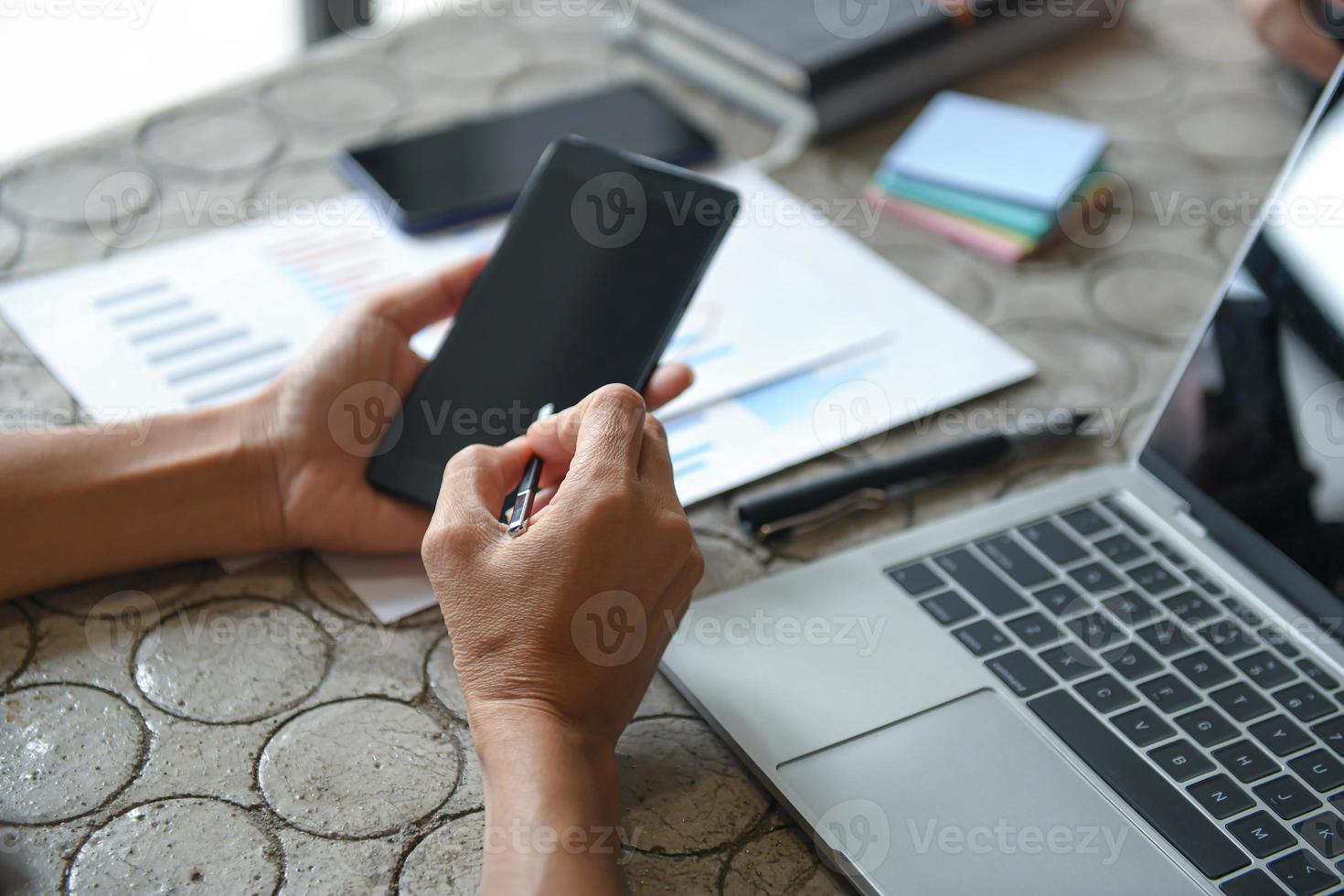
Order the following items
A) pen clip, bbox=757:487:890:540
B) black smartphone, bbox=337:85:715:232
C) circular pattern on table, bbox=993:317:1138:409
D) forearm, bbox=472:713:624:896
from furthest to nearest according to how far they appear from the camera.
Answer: black smartphone, bbox=337:85:715:232 < circular pattern on table, bbox=993:317:1138:409 < pen clip, bbox=757:487:890:540 < forearm, bbox=472:713:624:896

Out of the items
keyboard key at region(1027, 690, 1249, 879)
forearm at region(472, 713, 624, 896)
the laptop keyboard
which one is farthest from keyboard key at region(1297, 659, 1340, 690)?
forearm at region(472, 713, 624, 896)

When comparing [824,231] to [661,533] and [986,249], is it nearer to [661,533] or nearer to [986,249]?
[986,249]

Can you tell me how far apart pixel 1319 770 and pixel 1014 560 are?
162 millimetres

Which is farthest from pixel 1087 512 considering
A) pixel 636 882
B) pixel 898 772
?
pixel 636 882

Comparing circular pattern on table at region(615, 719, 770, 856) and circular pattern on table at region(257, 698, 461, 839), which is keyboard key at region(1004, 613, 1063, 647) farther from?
circular pattern on table at region(257, 698, 461, 839)

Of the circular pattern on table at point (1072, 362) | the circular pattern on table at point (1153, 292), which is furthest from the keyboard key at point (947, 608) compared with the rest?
the circular pattern on table at point (1153, 292)

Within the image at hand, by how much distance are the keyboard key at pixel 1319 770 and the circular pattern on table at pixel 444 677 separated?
36 centimetres

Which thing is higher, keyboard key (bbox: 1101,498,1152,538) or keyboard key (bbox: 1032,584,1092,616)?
keyboard key (bbox: 1101,498,1152,538)

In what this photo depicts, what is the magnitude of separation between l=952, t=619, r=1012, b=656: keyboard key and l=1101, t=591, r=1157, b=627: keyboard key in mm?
60

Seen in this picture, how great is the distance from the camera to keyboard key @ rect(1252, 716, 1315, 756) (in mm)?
526

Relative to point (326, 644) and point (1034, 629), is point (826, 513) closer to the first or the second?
point (1034, 629)

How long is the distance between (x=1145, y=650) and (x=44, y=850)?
0.48m

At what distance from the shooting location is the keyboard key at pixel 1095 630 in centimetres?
57
